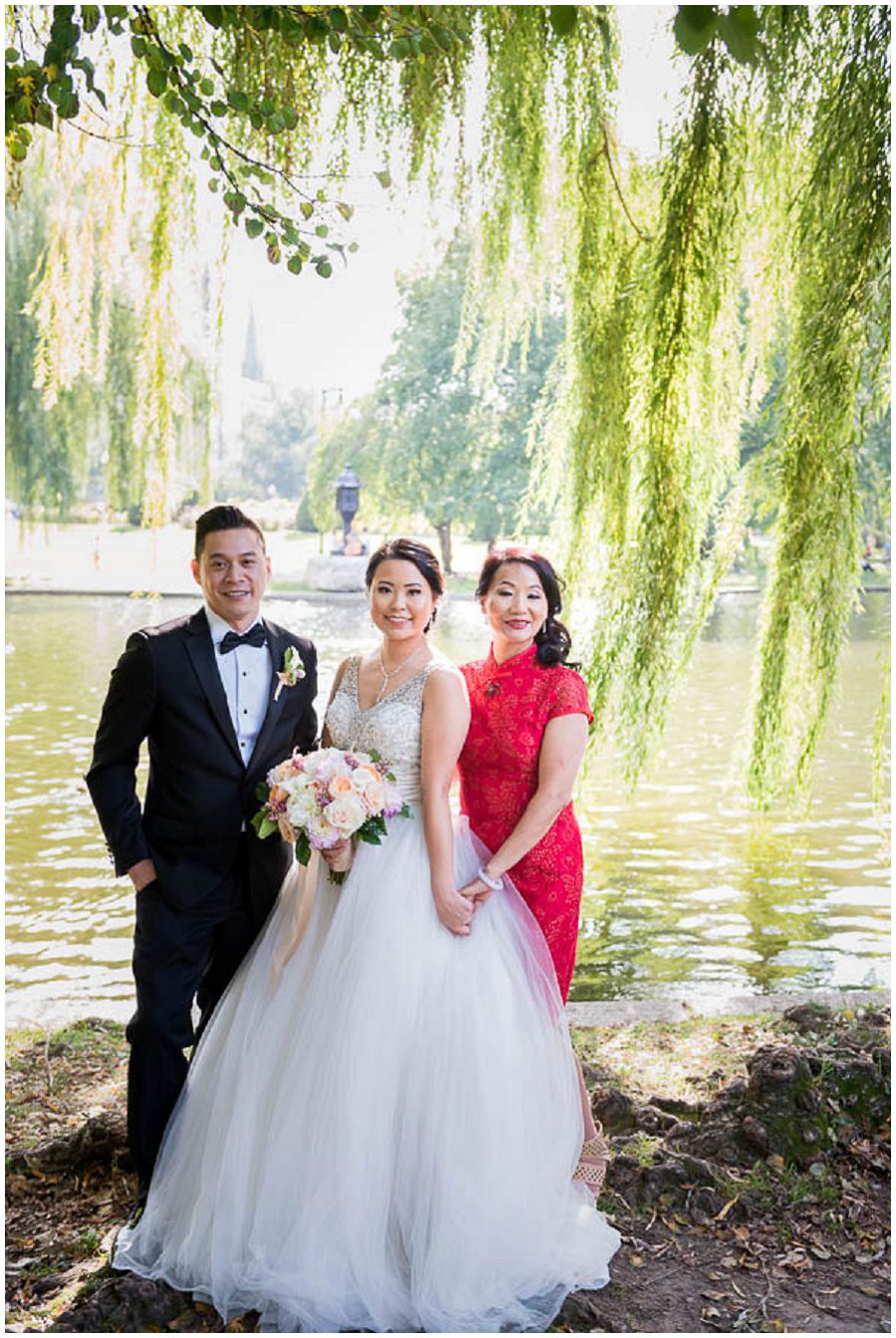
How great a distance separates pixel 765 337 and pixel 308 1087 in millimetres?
3010

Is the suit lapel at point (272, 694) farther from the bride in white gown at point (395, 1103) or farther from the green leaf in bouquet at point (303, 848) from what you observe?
the green leaf in bouquet at point (303, 848)

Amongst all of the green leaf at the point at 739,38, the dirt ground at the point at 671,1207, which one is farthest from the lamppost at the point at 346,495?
the green leaf at the point at 739,38

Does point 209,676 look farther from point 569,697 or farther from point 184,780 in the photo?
point 569,697

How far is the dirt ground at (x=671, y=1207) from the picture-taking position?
2.69 meters

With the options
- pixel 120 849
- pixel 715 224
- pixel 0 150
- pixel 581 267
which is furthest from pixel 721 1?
pixel 120 849

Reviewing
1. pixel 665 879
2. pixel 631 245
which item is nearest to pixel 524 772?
pixel 631 245

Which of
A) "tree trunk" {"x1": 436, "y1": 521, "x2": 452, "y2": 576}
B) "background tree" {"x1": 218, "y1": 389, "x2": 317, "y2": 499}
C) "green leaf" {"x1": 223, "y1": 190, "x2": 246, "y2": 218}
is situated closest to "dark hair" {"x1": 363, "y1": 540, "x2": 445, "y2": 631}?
"green leaf" {"x1": 223, "y1": 190, "x2": 246, "y2": 218}

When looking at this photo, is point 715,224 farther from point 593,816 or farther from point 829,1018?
point 593,816

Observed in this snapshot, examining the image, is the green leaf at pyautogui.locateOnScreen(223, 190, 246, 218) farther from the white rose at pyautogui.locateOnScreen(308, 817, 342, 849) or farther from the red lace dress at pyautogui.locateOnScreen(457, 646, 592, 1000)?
the white rose at pyautogui.locateOnScreen(308, 817, 342, 849)

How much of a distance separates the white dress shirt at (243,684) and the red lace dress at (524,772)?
0.55 m

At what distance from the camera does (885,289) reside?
11.2ft

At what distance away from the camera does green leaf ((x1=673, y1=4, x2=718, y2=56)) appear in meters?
1.44

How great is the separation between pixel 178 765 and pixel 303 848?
43cm

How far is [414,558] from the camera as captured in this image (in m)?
2.97
